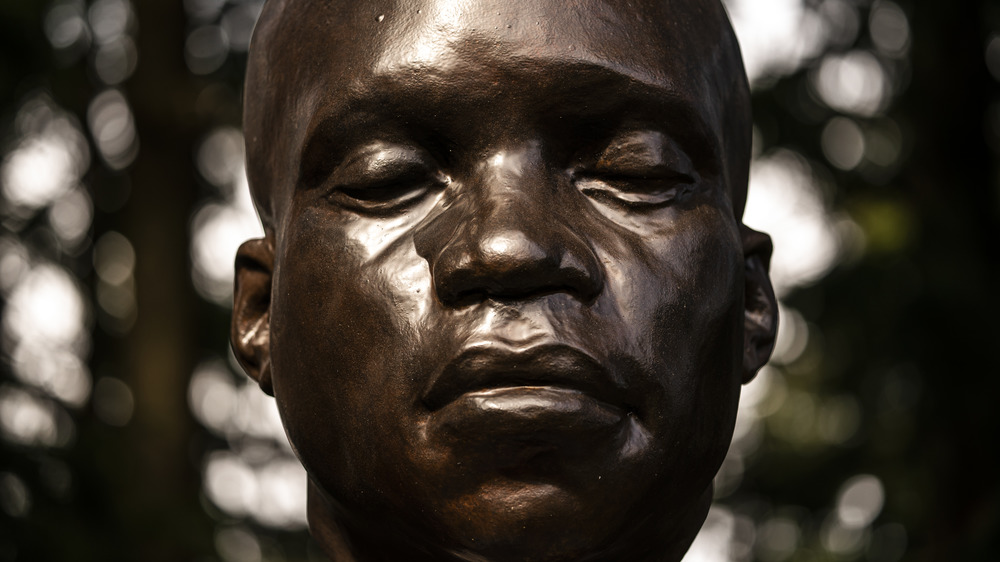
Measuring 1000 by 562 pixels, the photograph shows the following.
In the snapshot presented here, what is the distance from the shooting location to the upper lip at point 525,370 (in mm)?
2402

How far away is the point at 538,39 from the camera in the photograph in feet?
8.67

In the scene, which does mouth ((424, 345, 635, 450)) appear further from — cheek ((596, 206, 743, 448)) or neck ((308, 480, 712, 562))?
neck ((308, 480, 712, 562))

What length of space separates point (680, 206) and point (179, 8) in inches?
213

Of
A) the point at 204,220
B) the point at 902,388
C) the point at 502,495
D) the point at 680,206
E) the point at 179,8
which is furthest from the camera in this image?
the point at 204,220

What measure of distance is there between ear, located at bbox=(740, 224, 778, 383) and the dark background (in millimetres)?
2664

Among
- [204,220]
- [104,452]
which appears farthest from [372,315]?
[204,220]

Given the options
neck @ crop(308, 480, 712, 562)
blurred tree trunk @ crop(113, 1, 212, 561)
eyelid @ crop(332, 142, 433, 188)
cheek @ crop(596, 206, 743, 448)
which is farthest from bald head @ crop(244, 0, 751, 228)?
blurred tree trunk @ crop(113, 1, 212, 561)

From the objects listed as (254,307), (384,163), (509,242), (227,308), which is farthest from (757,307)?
(227,308)

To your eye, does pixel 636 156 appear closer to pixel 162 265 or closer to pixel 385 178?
pixel 385 178

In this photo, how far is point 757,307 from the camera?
3195 mm

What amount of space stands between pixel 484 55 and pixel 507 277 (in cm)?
51

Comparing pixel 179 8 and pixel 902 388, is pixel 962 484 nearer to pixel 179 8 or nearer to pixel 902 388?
pixel 902 388

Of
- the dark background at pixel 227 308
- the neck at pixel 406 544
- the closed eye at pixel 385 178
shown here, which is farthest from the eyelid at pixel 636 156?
the dark background at pixel 227 308

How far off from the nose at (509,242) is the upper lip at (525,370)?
5.2 inches
